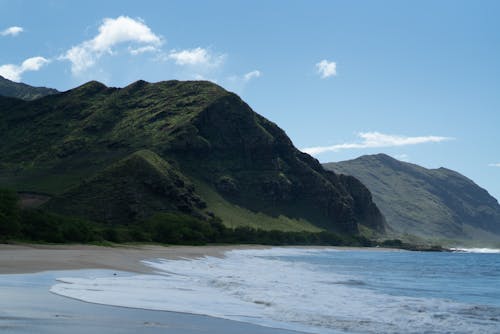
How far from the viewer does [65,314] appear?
51.1 ft

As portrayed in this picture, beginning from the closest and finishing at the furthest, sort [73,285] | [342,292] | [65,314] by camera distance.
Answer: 1. [65,314]
2. [73,285]
3. [342,292]

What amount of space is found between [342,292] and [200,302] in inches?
483

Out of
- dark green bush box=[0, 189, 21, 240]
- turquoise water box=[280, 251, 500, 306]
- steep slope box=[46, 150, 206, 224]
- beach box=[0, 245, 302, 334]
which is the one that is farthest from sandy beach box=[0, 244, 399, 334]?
steep slope box=[46, 150, 206, 224]

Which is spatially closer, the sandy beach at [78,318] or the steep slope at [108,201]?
the sandy beach at [78,318]

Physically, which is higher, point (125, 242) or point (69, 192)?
point (69, 192)

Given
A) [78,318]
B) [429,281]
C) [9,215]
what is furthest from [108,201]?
[78,318]

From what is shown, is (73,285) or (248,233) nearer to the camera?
(73,285)

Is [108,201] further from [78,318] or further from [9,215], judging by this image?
[78,318]

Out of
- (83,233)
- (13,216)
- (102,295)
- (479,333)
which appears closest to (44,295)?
(102,295)

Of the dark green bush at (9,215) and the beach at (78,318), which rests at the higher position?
the dark green bush at (9,215)

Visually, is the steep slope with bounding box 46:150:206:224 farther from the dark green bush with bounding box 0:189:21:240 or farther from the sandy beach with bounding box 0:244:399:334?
the sandy beach with bounding box 0:244:399:334

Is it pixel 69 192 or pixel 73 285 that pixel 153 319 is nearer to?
pixel 73 285

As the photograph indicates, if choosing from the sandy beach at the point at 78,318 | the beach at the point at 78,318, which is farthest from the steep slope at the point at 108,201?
the beach at the point at 78,318

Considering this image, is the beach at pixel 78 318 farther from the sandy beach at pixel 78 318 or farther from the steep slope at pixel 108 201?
the steep slope at pixel 108 201
